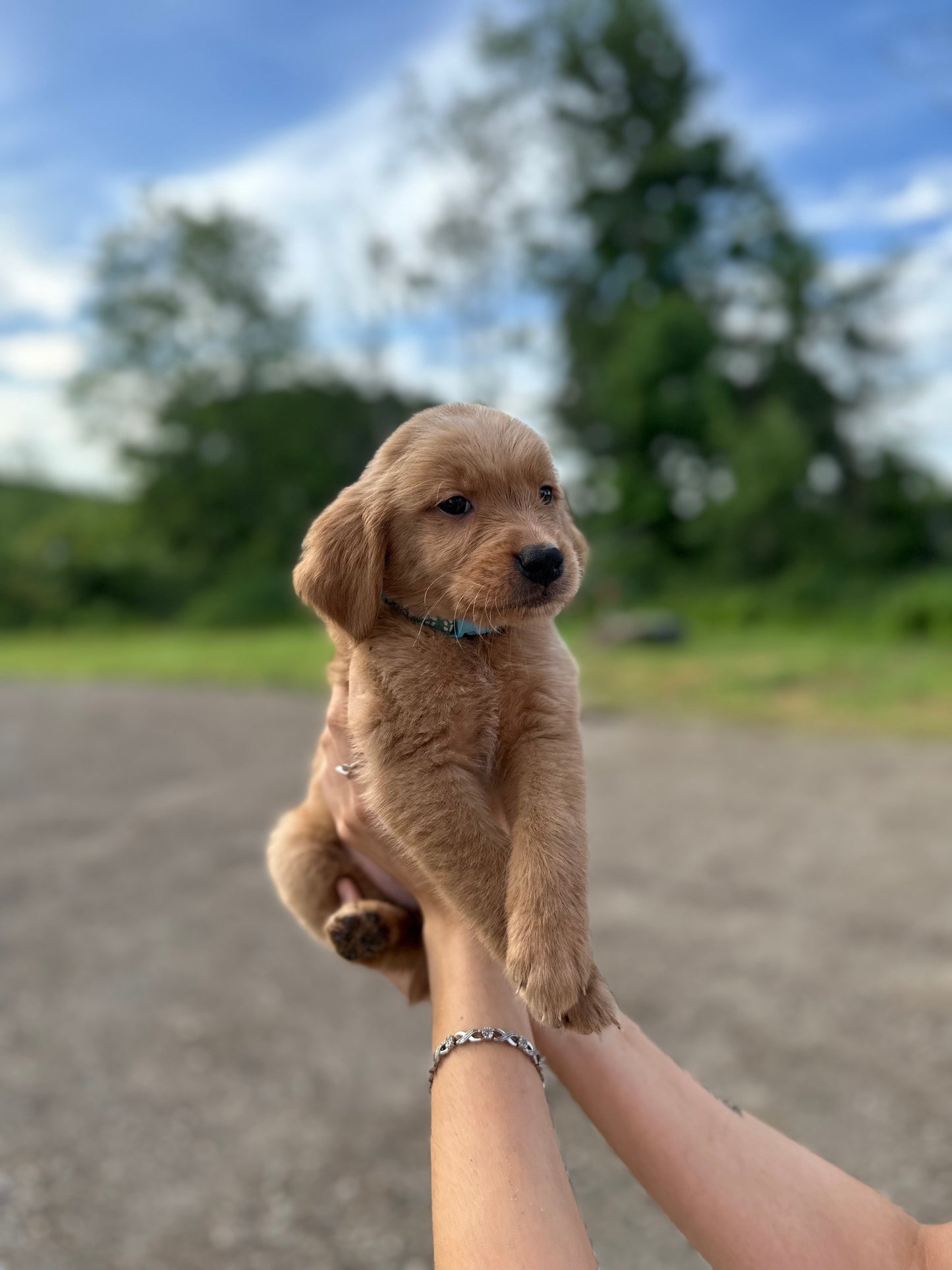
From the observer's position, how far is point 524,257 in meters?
22.7

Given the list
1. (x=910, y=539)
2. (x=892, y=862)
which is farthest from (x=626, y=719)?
(x=910, y=539)

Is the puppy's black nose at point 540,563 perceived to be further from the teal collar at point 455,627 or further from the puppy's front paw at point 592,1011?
the puppy's front paw at point 592,1011

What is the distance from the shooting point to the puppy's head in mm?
1786

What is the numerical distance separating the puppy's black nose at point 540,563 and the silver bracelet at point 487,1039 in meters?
0.86

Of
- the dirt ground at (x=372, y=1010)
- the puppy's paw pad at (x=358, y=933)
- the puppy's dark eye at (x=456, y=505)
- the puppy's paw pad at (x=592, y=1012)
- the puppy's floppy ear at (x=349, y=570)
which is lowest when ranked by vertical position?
the dirt ground at (x=372, y=1010)

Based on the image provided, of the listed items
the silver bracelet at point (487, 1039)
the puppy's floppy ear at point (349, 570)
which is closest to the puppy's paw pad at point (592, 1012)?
the silver bracelet at point (487, 1039)

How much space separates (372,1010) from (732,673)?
32.6 ft

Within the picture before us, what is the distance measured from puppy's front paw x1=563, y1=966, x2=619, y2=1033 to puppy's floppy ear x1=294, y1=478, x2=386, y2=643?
79 centimetres

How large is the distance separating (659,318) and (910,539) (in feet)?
23.4

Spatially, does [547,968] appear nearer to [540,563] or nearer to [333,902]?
[540,563]

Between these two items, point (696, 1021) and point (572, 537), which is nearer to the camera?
point (572, 537)

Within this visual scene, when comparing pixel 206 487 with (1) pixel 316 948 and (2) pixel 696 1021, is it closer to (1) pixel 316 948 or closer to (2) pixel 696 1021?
(1) pixel 316 948

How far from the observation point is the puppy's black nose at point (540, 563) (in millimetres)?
1746

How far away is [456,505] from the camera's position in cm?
190
